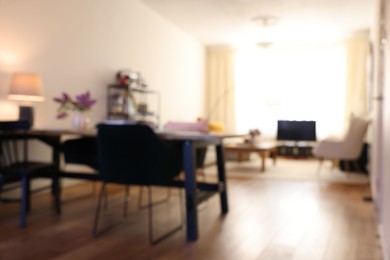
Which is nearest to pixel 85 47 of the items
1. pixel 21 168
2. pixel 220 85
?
pixel 21 168

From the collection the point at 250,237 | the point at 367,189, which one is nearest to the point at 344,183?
the point at 367,189

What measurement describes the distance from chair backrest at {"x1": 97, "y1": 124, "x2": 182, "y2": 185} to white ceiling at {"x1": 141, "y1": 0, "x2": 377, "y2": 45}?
2921 millimetres

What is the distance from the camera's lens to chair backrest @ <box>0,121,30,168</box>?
7.91 ft

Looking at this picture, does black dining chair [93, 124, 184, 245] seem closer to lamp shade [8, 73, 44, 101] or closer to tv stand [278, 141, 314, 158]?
lamp shade [8, 73, 44, 101]

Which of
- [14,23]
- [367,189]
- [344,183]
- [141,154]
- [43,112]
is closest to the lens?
[141,154]

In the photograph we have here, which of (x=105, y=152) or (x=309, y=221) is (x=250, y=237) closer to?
(x=309, y=221)

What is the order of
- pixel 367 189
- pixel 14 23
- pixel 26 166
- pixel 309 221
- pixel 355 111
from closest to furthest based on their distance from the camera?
pixel 26 166 < pixel 309 221 < pixel 14 23 < pixel 367 189 < pixel 355 111

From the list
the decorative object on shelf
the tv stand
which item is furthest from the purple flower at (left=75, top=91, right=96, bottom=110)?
the tv stand

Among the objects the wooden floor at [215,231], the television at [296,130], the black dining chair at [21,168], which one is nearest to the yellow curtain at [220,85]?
the wooden floor at [215,231]

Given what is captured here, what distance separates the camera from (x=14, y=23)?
11.1 ft

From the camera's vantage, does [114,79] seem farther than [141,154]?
Yes

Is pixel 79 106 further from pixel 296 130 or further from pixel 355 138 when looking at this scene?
pixel 355 138

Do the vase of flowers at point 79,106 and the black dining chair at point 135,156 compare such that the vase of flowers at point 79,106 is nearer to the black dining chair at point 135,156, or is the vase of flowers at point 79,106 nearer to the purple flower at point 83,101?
the purple flower at point 83,101

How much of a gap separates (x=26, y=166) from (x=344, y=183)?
12.2 ft
